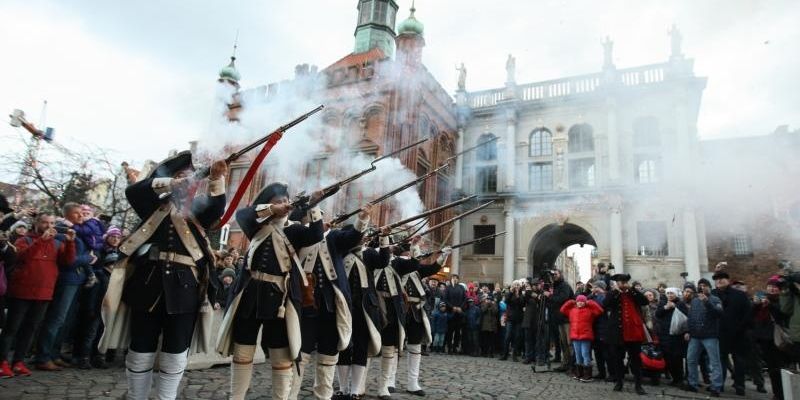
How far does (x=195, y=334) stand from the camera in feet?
13.4

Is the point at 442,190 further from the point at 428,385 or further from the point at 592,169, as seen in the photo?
the point at 428,385

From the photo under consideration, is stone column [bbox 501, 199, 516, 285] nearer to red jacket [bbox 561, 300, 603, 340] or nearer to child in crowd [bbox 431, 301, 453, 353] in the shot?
child in crowd [bbox 431, 301, 453, 353]

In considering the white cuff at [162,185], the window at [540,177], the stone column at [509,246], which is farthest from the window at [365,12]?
the white cuff at [162,185]

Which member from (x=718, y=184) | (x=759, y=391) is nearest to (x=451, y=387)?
(x=759, y=391)

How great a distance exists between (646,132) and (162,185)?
2495 cm

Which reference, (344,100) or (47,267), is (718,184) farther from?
(47,267)

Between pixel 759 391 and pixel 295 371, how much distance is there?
10.2m

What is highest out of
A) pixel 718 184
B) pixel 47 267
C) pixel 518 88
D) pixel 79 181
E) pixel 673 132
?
pixel 518 88

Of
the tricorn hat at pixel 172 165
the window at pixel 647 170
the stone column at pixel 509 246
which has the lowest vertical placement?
the tricorn hat at pixel 172 165

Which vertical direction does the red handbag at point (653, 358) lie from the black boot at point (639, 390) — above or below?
above

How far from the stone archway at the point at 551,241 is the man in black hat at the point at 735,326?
15.0 metres

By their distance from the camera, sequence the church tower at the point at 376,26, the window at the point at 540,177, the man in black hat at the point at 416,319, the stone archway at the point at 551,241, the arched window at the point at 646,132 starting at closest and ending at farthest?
the man in black hat at the point at 416,319 < the arched window at the point at 646,132 < the stone archway at the point at 551,241 < the window at the point at 540,177 < the church tower at the point at 376,26

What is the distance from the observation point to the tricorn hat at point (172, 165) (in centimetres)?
393

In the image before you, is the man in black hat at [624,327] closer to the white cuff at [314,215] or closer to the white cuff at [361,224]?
the white cuff at [361,224]
